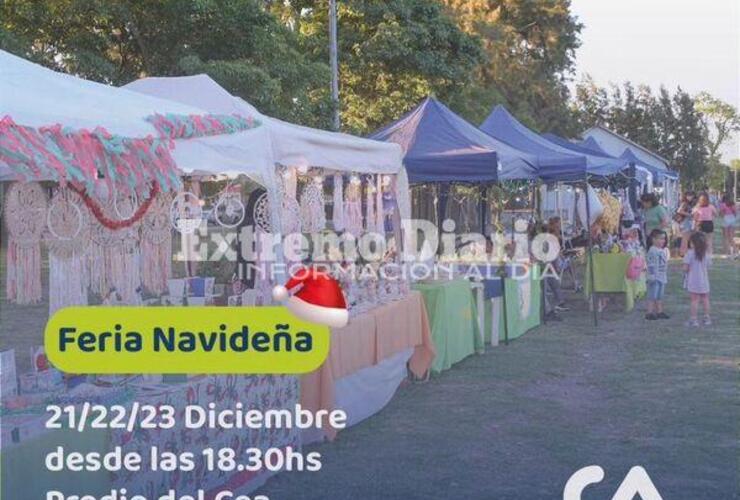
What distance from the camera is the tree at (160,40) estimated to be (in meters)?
13.4

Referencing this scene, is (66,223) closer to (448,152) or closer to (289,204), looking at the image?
(289,204)

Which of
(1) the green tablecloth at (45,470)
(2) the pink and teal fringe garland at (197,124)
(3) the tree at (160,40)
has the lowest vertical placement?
(1) the green tablecloth at (45,470)

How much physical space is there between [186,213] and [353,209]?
1.58 m

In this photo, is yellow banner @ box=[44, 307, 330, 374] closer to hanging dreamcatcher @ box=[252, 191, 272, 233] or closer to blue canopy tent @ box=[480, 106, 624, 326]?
hanging dreamcatcher @ box=[252, 191, 272, 233]

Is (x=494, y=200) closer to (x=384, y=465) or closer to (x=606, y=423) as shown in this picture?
(x=606, y=423)

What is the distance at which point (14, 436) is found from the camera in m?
3.43

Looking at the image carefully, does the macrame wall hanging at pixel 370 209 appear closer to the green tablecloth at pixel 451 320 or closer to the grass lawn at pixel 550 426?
the green tablecloth at pixel 451 320

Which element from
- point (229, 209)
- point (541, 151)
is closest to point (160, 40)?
point (541, 151)

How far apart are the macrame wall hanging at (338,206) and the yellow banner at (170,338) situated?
3.46 meters

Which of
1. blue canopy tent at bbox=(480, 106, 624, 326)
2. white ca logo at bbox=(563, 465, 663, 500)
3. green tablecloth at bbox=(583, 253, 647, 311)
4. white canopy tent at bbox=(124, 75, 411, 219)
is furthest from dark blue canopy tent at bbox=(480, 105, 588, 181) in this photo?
white ca logo at bbox=(563, 465, 663, 500)

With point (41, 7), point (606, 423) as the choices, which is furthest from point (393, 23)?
point (606, 423)

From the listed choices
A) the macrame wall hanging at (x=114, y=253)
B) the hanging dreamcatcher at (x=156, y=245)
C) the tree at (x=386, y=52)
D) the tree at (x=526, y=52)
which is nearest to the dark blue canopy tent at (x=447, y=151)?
the hanging dreamcatcher at (x=156, y=245)

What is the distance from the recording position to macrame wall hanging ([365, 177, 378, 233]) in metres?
7.82

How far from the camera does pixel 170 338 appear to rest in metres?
3.83
